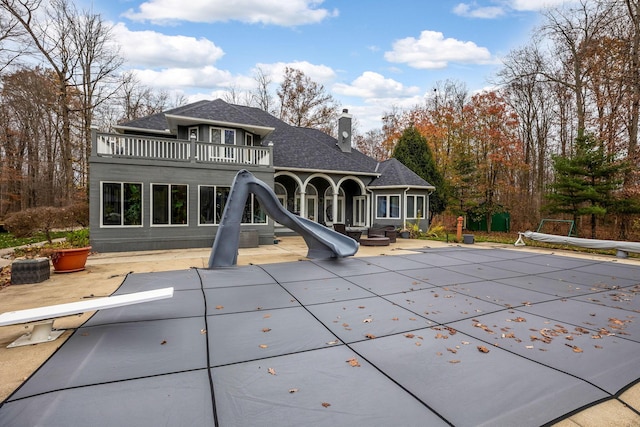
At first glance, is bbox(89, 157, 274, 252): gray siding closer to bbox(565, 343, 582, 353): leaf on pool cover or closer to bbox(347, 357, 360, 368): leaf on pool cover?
bbox(347, 357, 360, 368): leaf on pool cover

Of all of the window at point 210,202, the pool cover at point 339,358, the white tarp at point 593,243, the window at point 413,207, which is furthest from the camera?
the window at point 413,207

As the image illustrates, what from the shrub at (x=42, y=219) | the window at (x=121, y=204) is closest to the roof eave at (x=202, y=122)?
the window at (x=121, y=204)

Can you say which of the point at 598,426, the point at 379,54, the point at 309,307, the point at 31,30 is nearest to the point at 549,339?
the point at 598,426

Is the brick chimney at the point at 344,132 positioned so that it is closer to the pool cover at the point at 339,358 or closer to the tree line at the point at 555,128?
the tree line at the point at 555,128

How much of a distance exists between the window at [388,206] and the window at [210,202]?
10.1 m

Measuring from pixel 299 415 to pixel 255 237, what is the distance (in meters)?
Result: 11.2

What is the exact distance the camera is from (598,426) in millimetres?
2430

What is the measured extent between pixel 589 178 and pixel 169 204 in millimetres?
21188

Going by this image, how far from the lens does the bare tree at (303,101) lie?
31109mm

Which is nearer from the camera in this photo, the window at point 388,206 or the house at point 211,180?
the house at point 211,180

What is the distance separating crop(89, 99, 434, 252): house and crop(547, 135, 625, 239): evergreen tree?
711 centimetres

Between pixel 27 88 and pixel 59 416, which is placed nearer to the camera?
pixel 59 416

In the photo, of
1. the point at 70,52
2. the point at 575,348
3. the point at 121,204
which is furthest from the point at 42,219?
the point at 70,52

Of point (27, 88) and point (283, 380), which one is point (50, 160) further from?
point (283, 380)
